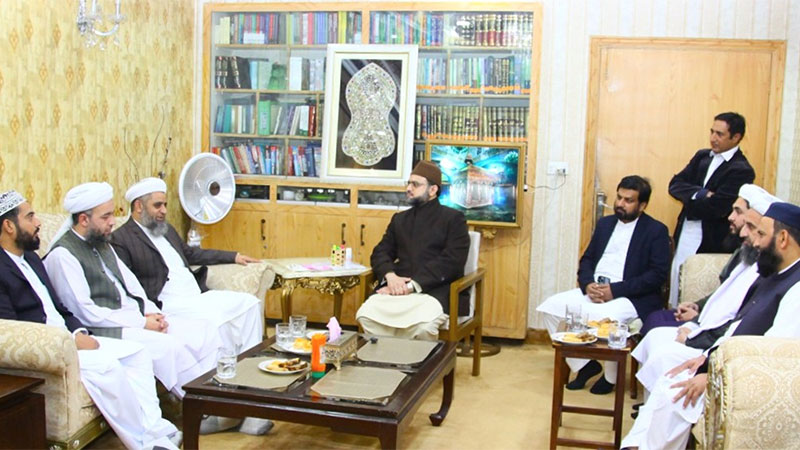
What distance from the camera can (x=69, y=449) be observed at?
10.4 feet

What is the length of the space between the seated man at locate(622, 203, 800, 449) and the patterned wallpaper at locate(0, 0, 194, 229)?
338 centimetres

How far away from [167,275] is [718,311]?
9.51 feet

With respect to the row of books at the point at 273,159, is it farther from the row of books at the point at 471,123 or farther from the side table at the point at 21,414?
the side table at the point at 21,414

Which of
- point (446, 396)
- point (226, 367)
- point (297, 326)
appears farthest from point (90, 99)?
point (446, 396)

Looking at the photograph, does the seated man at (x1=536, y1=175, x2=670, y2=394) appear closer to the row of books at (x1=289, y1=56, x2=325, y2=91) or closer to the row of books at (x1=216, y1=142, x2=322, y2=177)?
the row of books at (x1=216, y1=142, x2=322, y2=177)

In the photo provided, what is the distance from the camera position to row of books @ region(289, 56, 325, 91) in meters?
6.02

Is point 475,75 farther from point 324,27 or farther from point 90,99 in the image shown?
point 90,99

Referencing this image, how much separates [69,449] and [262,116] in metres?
3.41

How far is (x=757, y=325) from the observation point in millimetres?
3211

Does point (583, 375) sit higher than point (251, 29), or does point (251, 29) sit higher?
point (251, 29)

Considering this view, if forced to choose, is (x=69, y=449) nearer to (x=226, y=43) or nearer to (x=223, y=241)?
(x=223, y=241)

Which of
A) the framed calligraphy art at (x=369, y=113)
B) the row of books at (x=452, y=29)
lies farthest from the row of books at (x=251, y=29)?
the row of books at (x=452, y=29)

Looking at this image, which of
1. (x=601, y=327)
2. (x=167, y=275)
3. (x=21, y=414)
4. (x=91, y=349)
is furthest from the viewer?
(x=167, y=275)

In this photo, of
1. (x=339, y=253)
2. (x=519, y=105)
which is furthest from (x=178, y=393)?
(x=519, y=105)
